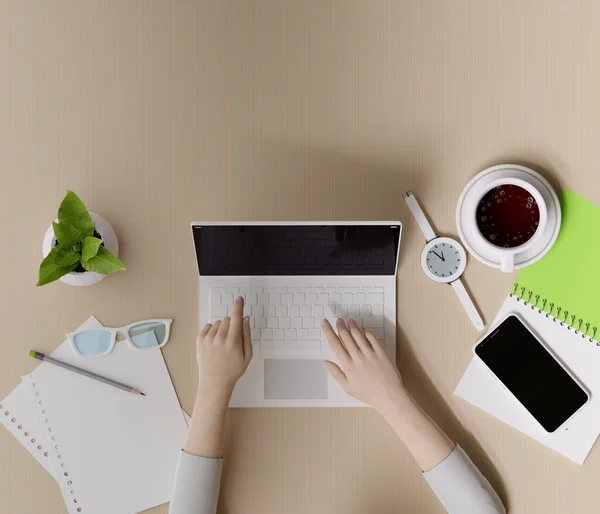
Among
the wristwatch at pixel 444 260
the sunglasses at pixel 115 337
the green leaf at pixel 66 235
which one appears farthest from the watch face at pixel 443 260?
the green leaf at pixel 66 235

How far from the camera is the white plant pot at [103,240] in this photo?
0.81 meters

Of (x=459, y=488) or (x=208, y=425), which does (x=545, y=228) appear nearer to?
(x=459, y=488)

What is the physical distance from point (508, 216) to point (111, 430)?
2.61 feet

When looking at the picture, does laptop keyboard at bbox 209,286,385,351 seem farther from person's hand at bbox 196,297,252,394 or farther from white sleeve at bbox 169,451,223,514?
white sleeve at bbox 169,451,223,514

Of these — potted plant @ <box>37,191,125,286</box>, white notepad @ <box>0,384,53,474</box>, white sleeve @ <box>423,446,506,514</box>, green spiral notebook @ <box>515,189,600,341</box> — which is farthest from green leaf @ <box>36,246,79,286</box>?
green spiral notebook @ <box>515,189,600,341</box>

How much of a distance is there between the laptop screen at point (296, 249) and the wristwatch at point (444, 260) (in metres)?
0.08

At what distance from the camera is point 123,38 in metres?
0.87

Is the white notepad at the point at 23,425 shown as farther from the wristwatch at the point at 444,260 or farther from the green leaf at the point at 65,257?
the wristwatch at the point at 444,260

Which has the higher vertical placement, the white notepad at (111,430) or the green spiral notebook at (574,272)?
the green spiral notebook at (574,272)

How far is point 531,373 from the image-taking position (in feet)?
2.76

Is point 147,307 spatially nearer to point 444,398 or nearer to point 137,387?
point 137,387

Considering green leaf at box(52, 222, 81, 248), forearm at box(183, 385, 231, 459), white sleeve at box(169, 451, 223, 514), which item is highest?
green leaf at box(52, 222, 81, 248)

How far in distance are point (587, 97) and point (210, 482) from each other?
96cm

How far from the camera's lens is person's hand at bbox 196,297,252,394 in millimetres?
815
